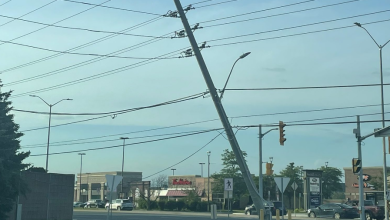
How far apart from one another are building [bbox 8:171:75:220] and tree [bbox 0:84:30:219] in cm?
525

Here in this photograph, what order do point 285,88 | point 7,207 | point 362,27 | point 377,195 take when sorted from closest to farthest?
point 285,88 < point 7,207 < point 362,27 < point 377,195

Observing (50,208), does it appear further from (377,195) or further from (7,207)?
(377,195)

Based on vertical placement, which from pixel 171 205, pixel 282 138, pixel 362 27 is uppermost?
pixel 362 27

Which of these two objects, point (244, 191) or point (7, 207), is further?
point (244, 191)

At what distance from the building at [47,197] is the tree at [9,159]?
207 inches

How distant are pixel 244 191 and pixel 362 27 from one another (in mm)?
51237

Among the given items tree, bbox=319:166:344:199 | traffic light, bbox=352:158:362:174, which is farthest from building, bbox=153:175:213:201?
traffic light, bbox=352:158:362:174

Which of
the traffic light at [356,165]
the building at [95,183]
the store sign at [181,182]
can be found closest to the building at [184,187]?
the store sign at [181,182]

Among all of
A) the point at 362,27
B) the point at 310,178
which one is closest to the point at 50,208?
the point at 362,27

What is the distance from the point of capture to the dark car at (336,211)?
157 ft

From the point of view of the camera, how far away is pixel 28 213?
119 feet

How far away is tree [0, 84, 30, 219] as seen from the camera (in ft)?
92.9

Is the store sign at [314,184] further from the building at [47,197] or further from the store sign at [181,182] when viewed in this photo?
the store sign at [181,182]

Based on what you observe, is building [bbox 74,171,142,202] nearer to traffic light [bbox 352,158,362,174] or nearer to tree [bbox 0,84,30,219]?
tree [bbox 0,84,30,219]
